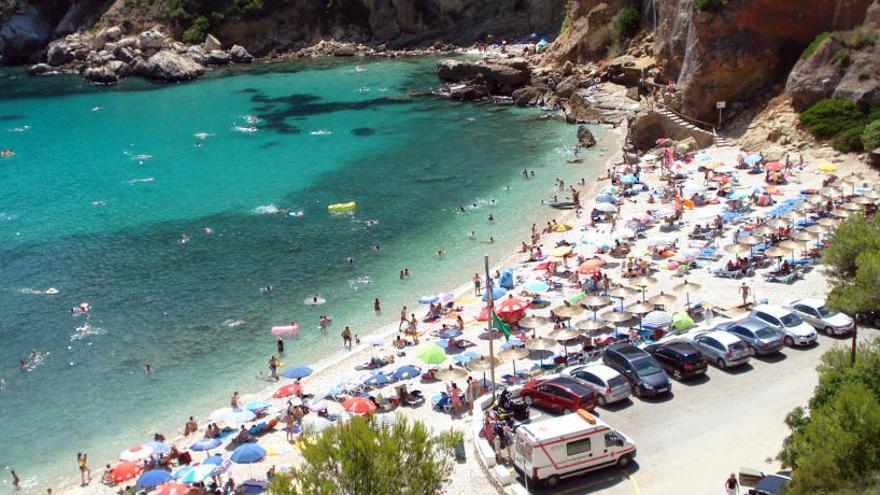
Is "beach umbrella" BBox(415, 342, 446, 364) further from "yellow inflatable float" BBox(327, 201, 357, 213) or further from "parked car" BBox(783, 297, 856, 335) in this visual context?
"yellow inflatable float" BBox(327, 201, 357, 213)

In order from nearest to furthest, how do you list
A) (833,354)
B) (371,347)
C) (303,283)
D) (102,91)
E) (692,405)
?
(833,354) → (692,405) → (371,347) → (303,283) → (102,91)

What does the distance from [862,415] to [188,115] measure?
269 ft

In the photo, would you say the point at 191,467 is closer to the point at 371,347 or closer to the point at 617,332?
the point at 371,347

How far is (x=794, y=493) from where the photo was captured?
51.0ft

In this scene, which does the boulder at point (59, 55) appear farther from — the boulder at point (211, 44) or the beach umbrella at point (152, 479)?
the beach umbrella at point (152, 479)

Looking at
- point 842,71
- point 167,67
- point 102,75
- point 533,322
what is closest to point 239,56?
point 167,67

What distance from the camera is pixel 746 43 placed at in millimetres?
56781

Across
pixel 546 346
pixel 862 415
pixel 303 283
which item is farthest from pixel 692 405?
pixel 303 283

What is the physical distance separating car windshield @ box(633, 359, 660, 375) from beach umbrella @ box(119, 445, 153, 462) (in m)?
16.1

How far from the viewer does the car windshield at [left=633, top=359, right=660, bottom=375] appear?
1011 inches

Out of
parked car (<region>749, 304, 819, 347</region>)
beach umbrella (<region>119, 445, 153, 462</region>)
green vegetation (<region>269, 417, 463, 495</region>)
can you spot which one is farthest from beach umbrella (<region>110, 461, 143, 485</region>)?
parked car (<region>749, 304, 819, 347</region>)

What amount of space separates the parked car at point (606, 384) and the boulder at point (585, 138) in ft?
134

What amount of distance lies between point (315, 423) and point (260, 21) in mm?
110475

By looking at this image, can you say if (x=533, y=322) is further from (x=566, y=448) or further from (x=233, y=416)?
(x=566, y=448)
